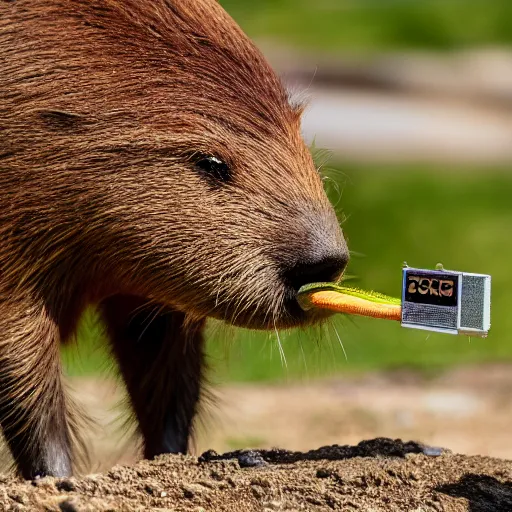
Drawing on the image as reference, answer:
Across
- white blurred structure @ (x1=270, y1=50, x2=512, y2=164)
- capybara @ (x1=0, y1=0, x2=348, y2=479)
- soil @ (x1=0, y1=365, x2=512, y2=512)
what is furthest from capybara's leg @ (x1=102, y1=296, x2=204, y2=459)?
white blurred structure @ (x1=270, y1=50, x2=512, y2=164)

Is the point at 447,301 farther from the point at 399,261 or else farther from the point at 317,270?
the point at 399,261

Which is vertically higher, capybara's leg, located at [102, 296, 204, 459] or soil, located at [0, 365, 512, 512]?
capybara's leg, located at [102, 296, 204, 459]

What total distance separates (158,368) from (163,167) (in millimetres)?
1110

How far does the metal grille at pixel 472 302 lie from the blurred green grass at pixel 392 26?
65.6 ft

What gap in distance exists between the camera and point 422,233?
12289mm

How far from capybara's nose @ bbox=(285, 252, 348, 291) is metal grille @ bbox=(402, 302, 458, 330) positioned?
1.45ft

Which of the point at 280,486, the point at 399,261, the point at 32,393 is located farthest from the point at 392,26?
the point at 280,486

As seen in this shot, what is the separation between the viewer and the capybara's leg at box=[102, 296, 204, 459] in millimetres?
4645

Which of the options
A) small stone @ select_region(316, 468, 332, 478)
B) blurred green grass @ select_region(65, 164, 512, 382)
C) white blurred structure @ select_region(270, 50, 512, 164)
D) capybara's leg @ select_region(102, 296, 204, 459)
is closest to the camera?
small stone @ select_region(316, 468, 332, 478)

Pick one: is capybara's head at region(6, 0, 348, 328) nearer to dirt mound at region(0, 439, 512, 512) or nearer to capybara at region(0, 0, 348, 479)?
capybara at region(0, 0, 348, 479)

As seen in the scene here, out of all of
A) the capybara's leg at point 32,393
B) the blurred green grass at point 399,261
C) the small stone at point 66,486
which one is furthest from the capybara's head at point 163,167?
the small stone at point 66,486

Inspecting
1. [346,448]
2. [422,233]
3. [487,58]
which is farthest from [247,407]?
[487,58]

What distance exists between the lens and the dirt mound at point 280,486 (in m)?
3.42

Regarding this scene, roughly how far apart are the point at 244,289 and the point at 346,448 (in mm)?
731
